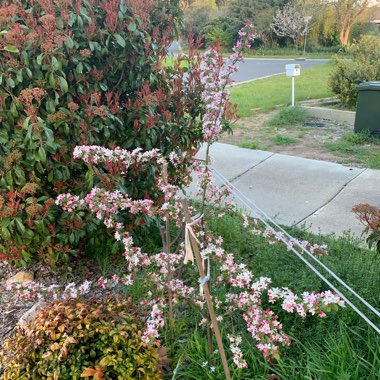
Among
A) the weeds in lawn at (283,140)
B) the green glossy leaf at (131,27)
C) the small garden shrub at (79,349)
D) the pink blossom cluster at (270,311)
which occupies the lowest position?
the weeds in lawn at (283,140)

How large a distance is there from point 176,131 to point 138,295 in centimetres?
123

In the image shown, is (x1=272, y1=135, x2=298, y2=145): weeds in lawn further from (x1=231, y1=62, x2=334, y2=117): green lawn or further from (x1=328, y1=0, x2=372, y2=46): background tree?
(x1=328, y1=0, x2=372, y2=46): background tree

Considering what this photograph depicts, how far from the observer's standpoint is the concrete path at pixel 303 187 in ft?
13.9

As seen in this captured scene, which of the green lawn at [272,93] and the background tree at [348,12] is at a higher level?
the background tree at [348,12]

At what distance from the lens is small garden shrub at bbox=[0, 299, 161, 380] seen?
2006mm

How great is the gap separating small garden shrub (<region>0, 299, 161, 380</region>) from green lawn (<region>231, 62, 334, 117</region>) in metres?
7.52

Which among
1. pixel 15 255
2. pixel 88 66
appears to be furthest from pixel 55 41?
pixel 15 255

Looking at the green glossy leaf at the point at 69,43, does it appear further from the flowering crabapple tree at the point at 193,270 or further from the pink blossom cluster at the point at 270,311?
the pink blossom cluster at the point at 270,311

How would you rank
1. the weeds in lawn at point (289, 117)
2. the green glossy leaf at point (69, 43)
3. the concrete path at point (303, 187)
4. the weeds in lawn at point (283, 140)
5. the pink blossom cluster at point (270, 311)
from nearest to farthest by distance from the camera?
1. the pink blossom cluster at point (270, 311)
2. the green glossy leaf at point (69, 43)
3. the concrete path at point (303, 187)
4. the weeds in lawn at point (283, 140)
5. the weeds in lawn at point (289, 117)

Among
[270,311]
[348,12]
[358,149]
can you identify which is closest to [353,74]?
[358,149]

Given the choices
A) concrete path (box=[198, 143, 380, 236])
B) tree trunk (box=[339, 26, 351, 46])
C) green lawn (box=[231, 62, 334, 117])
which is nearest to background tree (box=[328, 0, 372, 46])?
tree trunk (box=[339, 26, 351, 46])

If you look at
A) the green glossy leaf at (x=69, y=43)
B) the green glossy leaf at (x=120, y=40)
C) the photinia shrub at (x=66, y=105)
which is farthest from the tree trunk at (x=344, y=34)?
the green glossy leaf at (x=69, y=43)

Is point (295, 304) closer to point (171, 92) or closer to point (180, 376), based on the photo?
point (180, 376)

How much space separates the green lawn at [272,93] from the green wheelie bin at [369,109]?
2717 mm
